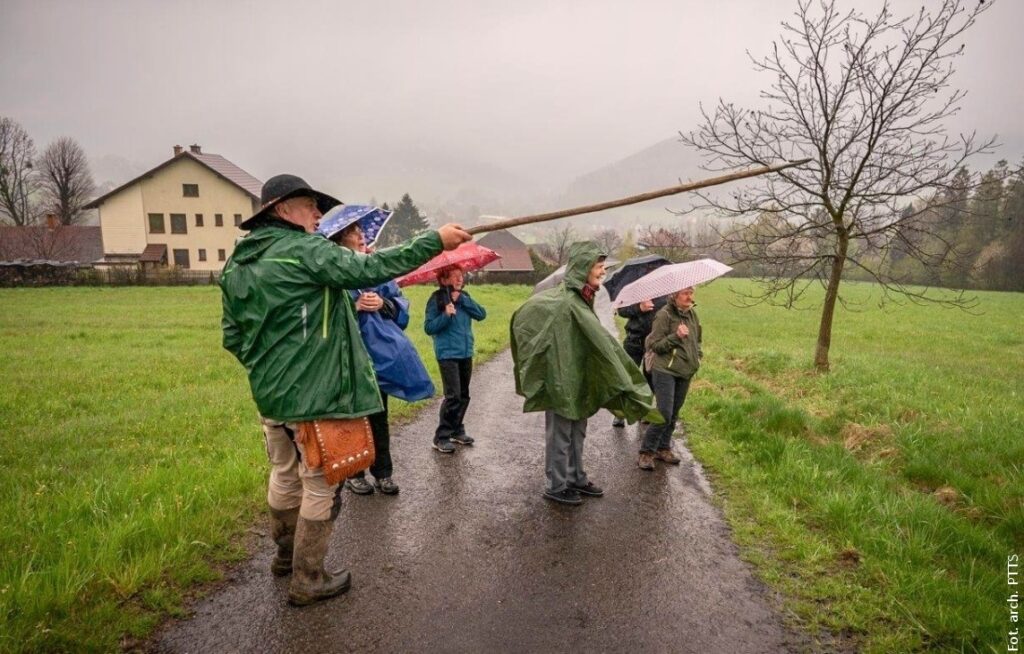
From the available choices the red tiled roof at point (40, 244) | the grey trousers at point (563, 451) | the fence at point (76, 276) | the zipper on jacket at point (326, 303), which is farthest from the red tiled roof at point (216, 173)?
the zipper on jacket at point (326, 303)

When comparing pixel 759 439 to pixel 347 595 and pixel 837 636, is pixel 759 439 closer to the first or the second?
pixel 837 636

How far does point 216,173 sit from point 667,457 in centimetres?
4737

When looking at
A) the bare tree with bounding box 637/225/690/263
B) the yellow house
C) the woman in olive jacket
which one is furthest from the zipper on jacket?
the yellow house

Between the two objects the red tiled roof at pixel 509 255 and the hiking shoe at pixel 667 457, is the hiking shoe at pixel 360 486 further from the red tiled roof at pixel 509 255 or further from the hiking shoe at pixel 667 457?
the red tiled roof at pixel 509 255

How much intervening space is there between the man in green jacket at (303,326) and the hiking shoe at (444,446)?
2.59 metres

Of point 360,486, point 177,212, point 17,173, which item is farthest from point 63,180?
point 360,486

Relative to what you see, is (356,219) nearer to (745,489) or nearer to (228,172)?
(745,489)

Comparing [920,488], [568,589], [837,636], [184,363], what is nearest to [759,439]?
[920,488]

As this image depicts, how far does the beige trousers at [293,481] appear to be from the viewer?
10.7 feet

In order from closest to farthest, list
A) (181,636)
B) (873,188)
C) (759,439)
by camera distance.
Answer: (181,636)
(759,439)
(873,188)

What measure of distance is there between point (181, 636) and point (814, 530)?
443 centimetres

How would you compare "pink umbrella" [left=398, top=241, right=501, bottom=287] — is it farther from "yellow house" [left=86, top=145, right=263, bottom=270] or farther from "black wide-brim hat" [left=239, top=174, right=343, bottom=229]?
"yellow house" [left=86, top=145, right=263, bottom=270]

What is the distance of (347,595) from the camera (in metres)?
3.37

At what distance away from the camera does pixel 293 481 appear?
3.47m
